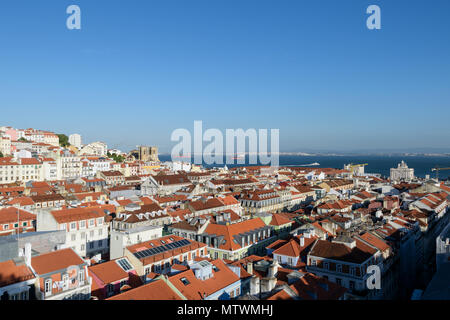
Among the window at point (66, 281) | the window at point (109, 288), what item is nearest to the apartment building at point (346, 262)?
the window at point (109, 288)

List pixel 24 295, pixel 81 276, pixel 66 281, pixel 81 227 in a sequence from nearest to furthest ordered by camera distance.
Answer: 1. pixel 24 295
2. pixel 66 281
3. pixel 81 276
4. pixel 81 227

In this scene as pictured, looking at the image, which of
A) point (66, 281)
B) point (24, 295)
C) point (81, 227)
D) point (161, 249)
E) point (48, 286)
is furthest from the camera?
point (81, 227)

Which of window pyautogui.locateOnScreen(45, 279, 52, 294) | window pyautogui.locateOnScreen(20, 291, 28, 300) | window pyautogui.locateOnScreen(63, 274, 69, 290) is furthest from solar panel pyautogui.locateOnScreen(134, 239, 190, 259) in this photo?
window pyautogui.locateOnScreen(20, 291, 28, 300)

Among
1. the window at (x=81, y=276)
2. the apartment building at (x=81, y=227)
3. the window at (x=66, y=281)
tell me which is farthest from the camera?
the apartment building at (x=81, y=227)

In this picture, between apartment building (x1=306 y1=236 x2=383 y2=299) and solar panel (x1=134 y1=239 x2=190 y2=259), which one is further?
solar panel (x1=134 y1=239 x2=190 y2=259)

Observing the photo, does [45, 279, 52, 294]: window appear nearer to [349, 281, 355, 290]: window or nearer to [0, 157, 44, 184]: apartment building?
[349, 281, 355, 290]: window

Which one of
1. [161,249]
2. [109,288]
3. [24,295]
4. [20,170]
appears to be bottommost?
[109,288]

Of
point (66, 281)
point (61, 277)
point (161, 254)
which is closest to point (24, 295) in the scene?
point (61, 277)

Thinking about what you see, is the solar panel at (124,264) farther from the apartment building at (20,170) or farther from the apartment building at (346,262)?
the apartment building at (20,170)

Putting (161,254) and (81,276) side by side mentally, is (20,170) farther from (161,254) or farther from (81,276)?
(81,276)

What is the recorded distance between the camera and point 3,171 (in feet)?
270

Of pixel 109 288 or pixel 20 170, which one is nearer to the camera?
pixel 109 288
